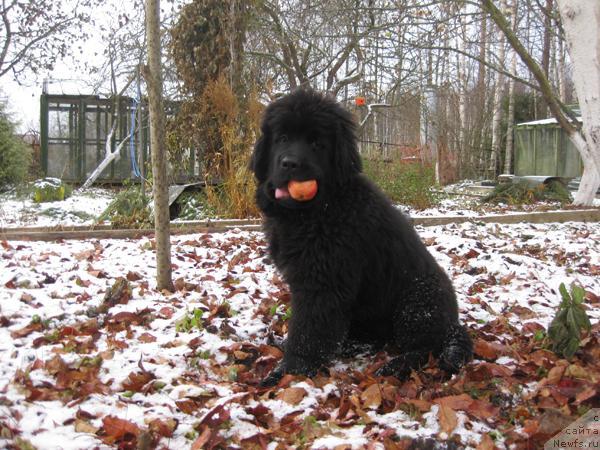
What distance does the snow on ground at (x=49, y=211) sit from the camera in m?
7.81

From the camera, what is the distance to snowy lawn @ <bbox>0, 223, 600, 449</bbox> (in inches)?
84.4

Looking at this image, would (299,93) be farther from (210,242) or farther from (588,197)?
(588,197)

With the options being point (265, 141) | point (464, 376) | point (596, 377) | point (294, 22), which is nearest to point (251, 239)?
point (265, 141)

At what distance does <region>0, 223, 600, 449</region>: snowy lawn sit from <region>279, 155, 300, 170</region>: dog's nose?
45.2 inches

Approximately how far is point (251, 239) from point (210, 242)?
0.49 metres

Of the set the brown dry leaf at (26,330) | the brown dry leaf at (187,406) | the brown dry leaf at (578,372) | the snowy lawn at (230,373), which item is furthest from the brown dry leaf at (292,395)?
the brown dry leaf at (26,330)

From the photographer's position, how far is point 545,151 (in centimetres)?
1694

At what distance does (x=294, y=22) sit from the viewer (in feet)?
39.3

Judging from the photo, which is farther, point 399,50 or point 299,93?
point 399,50

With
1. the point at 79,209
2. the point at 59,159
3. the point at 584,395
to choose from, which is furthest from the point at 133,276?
the point at 59,159

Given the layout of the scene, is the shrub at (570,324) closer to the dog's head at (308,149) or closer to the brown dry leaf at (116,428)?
the dog's head at (308,149)

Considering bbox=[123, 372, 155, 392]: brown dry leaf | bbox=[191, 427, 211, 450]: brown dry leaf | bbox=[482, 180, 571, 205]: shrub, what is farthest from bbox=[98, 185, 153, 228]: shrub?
bbox=[482, 180, 571, 205]: shrub

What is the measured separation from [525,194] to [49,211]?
9.26m

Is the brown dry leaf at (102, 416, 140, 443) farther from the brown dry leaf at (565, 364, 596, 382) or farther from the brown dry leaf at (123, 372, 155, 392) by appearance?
the brown dry leaf at (565, 364, 596, 382)
